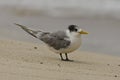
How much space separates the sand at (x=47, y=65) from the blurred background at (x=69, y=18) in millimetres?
1457

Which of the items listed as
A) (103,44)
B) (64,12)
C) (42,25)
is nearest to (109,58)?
(103,44)

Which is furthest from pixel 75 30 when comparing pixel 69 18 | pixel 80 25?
pixel 69 18

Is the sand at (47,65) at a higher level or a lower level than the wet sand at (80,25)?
higher

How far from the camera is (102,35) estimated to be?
1144 cm

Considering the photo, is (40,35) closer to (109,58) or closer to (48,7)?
(109,58)

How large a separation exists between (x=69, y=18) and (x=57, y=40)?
239 inches

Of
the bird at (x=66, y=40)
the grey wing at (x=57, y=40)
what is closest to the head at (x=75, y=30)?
the bird at (x=66, y=40)

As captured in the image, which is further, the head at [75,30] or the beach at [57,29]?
the head at [75,30]

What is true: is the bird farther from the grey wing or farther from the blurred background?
the blurred background

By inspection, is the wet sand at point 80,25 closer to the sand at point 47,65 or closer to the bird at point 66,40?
the sand at point 47,65

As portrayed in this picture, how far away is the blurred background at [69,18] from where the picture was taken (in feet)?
35.1

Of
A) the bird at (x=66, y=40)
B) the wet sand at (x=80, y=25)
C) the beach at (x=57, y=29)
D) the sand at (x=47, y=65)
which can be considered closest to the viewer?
the sand at (x=47, y=65)

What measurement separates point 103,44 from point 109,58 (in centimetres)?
186

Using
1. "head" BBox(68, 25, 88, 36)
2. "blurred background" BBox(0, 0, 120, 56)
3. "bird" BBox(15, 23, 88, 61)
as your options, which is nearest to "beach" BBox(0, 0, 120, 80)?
"blurred background" BBox(0, 0, 120, 56)
